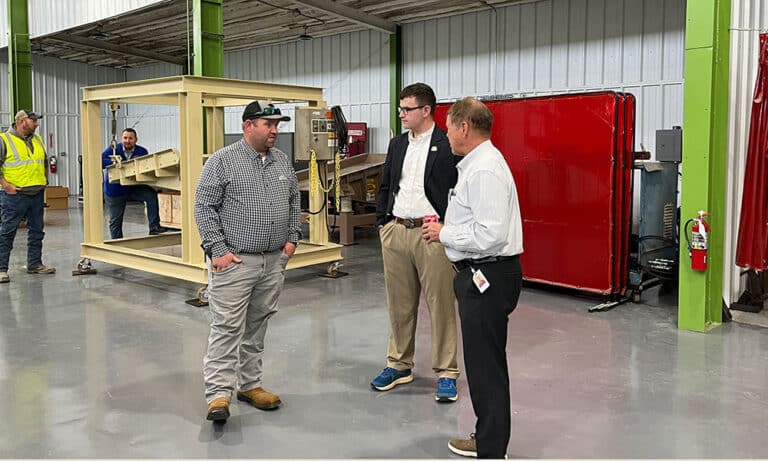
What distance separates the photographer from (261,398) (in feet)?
A: 13.5

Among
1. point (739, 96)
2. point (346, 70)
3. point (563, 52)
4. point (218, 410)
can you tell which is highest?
point (346, 70)

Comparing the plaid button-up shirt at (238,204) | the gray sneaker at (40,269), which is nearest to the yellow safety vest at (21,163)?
the gray sneaker at (40,269)

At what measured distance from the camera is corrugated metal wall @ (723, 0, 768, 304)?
6027mm

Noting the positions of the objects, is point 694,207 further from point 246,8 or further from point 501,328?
point 246,8

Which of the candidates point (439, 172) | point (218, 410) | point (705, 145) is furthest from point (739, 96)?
point (218, 410)

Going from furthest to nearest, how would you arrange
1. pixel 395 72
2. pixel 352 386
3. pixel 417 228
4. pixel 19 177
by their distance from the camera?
1. pixel 395 72
2. pixel 19 177
3. pixel 352 386
4. pixel 417 228

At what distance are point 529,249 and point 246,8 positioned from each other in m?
9.13

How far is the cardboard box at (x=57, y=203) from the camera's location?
17.6 meters

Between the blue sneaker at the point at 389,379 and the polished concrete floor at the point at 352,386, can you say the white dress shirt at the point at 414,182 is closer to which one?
the blue sneaker at the point at 389,379

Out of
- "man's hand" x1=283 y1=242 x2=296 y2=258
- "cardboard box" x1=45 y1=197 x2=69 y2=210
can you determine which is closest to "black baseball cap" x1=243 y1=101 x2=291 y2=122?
"man's hand" x1=283 y1=242 x2=296 y2=258

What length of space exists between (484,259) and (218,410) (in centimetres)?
182

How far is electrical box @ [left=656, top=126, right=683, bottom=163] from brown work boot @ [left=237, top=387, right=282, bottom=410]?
204 inches

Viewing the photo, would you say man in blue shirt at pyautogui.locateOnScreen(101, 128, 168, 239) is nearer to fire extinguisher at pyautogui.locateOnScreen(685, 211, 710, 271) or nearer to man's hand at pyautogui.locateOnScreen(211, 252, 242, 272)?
man's hand at pyautogui.locateOnScreen(211, 252, 242, 272)

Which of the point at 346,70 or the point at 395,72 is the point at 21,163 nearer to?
the point at 395,72
